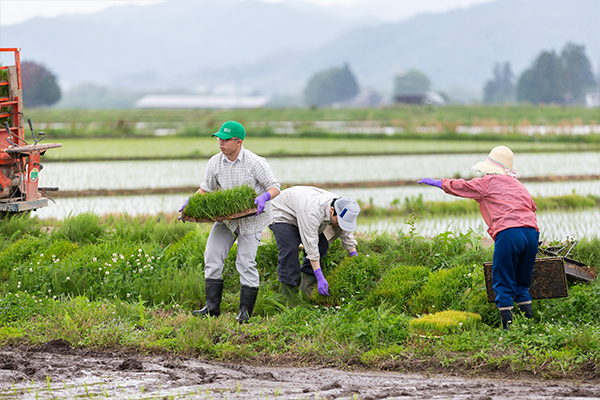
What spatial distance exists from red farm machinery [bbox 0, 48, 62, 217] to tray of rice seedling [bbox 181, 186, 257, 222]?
2.38 m

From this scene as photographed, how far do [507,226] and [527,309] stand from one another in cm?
74

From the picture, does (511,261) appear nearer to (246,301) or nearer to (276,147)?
(246,301)

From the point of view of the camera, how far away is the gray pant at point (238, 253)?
526 centimetres

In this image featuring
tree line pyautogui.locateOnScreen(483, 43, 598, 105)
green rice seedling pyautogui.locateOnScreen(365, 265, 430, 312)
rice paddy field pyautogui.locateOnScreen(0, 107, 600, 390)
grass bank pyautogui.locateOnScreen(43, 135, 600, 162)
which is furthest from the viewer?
tree line pyautogui.locateOnScreen(483, 43, 598, 105)

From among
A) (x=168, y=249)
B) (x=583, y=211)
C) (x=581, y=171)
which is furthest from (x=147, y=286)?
(x=581, y=171)

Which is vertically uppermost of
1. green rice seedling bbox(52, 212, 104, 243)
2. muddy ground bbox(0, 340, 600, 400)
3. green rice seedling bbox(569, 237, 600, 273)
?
green rice seedling bbox(52, 212, 104, 243)

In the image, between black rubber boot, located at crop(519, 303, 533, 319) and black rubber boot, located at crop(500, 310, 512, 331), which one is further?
black rubber boot, located at crop(519, 303, 533, 319)

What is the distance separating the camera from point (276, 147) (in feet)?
55.5

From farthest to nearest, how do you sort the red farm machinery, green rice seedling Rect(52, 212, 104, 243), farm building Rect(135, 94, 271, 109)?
farm building Rect(135, 94, 271, 109)
green rice seedling Rect(52, 212, 104, 243)
the red farm machinery

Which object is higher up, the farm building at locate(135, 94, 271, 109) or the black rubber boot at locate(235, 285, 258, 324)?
the farm building at locate(135, 94, 271, 109)

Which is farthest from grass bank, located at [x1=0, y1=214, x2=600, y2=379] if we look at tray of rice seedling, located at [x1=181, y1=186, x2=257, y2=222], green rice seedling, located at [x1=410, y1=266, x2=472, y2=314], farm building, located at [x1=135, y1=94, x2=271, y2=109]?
farm building, located at [x1=135, y1=94, x2=271, y2=109]

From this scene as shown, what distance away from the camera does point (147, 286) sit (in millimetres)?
5891

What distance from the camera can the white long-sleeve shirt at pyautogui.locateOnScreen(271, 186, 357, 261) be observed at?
5.29m

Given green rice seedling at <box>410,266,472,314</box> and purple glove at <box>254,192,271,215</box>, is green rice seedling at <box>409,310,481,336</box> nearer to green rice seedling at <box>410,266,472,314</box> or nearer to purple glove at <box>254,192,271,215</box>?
green rice seedling at <box>410,266,472,314</box>
